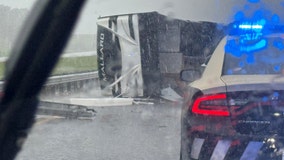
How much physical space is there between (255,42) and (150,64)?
27.2 feet

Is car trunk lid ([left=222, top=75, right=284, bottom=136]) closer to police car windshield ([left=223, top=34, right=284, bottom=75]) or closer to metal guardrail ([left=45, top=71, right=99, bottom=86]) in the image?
police car windshield ([left=223, top=34, right=284, bottom=75])

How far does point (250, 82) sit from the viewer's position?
443 centimetres

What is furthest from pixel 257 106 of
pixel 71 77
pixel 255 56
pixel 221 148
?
pixel 71 77

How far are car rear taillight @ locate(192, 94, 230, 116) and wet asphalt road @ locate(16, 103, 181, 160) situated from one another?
1.87 metres

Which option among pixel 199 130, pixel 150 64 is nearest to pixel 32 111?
pixel 199 130

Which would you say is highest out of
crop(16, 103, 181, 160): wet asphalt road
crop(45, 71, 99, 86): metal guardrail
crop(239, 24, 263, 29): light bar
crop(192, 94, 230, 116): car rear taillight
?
crop(239, 24, 263, 29): light bar

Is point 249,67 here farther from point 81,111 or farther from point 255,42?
point 81,111

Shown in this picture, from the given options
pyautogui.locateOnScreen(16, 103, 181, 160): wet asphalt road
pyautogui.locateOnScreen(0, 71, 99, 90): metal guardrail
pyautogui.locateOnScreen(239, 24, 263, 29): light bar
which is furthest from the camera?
pyautogui.locateOnScreen(0, 71, 99, 90): metal guardrail

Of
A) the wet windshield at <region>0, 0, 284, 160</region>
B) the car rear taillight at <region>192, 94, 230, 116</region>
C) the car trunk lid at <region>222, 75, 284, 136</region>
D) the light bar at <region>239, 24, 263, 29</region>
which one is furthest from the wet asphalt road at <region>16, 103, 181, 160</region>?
the car trunk lid at <region>222, 75, 284, 136</region>

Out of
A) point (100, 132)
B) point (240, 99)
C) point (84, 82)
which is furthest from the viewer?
point (84, 82)

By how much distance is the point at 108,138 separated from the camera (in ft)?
26.9

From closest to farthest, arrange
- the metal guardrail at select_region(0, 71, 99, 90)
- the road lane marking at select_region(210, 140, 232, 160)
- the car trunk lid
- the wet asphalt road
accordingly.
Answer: the car trunk lid → the road lane marking at select_region(210, 140, 232, 160) → the wet asphalt road → the metal guardrail at select_region(0, 71, 99, 90)

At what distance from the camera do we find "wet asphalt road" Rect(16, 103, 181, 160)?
6902 millimetres

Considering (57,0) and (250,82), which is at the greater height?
(57,0)
